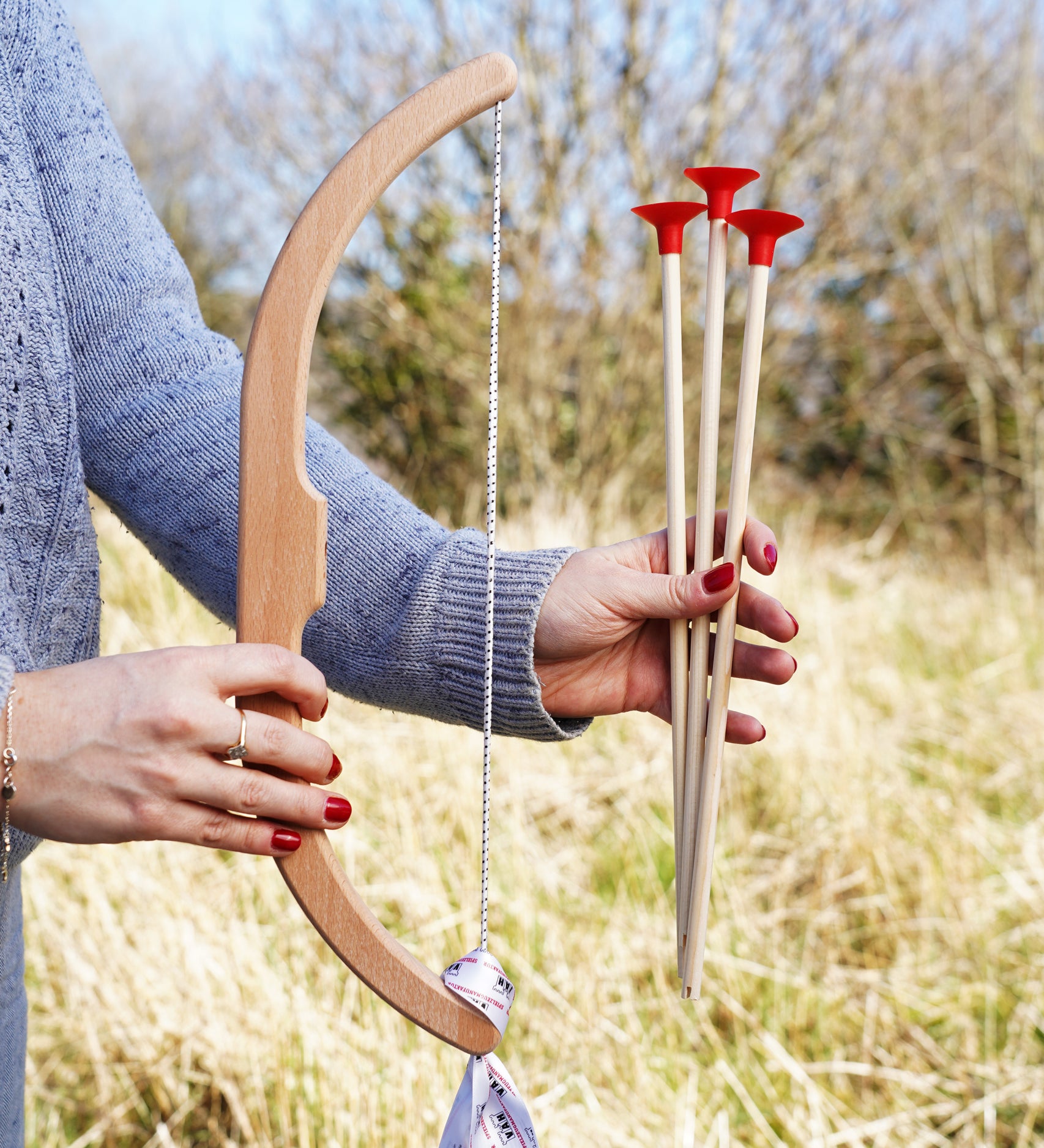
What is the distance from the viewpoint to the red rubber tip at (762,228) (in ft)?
2.63

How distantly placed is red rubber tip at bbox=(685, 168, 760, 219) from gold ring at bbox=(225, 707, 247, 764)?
51 centimetres

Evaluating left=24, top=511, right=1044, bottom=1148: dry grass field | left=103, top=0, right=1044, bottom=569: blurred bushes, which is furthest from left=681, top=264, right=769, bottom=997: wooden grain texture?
left=103, top=0, right=1044, bottom=569: blurred bushes

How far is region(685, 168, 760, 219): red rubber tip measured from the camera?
2.65 feet

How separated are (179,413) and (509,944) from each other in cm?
145

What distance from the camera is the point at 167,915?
6.57ft

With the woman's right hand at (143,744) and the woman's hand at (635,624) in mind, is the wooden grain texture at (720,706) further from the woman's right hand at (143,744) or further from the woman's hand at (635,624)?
the woman's right hand at (143,744)

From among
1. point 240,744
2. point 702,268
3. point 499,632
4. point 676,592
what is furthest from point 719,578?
point 702,268

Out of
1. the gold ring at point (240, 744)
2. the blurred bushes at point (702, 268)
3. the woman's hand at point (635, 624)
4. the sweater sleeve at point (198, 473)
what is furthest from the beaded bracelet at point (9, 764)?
the blurred bushes at point (702, 268)

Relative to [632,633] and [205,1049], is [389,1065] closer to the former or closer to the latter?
[205,1049]

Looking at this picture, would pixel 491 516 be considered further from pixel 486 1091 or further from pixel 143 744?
pixel 486 1091

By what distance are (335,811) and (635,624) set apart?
1.03 ft

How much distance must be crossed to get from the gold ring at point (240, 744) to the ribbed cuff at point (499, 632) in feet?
0.87

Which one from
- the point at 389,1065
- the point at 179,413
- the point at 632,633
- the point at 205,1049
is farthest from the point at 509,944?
the point at 179,413

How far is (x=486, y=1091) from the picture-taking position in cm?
77
